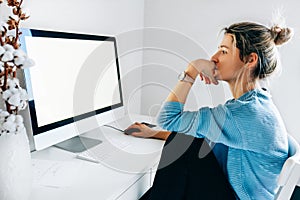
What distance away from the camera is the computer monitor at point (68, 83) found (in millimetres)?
916

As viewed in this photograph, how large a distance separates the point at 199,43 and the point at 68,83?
1.02 meters

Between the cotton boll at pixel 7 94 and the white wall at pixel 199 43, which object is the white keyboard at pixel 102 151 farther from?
the white wall at pixel 199 43

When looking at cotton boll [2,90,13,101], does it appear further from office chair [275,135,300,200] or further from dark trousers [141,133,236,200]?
office chair [275,135,300,200]

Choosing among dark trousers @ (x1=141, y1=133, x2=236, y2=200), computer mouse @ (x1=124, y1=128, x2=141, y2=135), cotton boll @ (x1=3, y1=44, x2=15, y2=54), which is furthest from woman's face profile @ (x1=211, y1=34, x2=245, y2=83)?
cotton boll @ (x1=3, y1=44, x2=15, y2=54)

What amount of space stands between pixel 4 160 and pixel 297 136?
5.03 ft

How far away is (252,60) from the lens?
0.99 metres

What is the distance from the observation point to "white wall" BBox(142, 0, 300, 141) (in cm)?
158

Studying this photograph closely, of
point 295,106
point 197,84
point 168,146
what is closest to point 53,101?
point 168,146

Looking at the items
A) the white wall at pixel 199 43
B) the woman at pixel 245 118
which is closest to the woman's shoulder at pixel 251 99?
the woman at pixel 245 118

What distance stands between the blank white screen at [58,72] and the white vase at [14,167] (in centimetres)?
20

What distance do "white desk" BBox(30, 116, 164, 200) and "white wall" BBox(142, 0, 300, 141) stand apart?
770 mm

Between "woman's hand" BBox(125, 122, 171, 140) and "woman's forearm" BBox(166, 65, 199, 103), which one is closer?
"woman's forearm" BBox(166, 65, 199, 103)

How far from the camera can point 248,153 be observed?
3.00 feet

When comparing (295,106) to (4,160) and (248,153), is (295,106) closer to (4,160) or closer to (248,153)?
(248,153)
